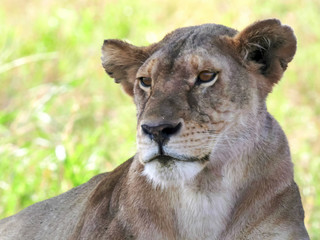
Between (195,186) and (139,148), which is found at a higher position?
(139,148)

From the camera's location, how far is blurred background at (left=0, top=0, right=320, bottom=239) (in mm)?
6059

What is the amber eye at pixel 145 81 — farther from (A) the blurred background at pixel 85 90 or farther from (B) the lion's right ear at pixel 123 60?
(A) the blurred background at pixel 85 90

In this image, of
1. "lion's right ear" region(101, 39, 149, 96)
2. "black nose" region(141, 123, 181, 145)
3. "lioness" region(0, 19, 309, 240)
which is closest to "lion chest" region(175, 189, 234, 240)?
"lioness" region(0, 19, 309, 240)

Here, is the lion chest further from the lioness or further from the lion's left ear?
the lion's left ear

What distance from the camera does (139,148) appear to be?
3.33m

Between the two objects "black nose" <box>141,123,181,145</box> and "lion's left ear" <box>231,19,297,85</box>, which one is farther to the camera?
"lion's left ear" <box>231,19,297,85</box>

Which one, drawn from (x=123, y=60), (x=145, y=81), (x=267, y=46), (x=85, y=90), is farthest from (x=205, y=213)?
(x=85, y=90)

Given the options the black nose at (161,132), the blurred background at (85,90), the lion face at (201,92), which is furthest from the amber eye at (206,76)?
the blurred background at (85,90)

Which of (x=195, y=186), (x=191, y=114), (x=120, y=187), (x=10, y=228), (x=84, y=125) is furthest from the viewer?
(x=84, y=125)

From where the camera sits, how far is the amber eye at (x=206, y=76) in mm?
3446

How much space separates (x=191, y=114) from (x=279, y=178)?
1.85ft

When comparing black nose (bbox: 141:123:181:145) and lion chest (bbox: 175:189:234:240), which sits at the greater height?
black nose (bbox: 141:123:181:145)

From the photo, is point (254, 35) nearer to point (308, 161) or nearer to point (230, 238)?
point (230, 238)

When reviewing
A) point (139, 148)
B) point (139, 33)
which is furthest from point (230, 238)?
point (139, 33)
